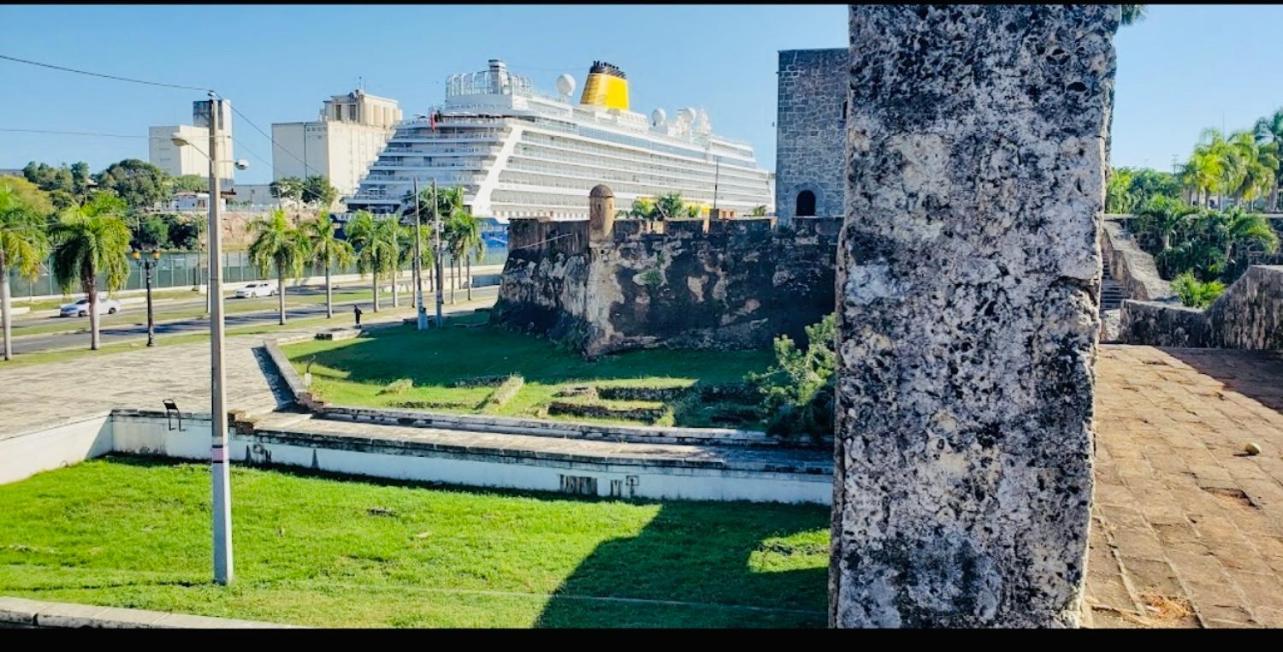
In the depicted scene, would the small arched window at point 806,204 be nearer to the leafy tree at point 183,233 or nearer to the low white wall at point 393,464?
the low white wall at point 393,464

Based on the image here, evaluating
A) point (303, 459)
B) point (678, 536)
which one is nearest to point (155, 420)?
point (303, 459)

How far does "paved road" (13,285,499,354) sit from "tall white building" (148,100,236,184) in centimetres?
421

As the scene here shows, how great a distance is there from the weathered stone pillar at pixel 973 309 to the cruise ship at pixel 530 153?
151 feet

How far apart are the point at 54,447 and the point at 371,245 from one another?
1855cm

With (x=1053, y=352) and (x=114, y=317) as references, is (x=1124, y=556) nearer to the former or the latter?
(x=1053, y=352)

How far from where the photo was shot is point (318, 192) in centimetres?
6303

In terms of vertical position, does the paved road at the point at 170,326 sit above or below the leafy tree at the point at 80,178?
below

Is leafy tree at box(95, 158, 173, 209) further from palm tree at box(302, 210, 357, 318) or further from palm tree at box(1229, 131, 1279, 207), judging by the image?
palm tree at box(1229, 131, 1279, 207)

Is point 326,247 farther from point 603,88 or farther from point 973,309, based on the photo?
point 603,88

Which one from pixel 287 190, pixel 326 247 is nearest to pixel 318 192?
pixel 287 190

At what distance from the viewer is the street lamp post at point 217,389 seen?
790 centimetres

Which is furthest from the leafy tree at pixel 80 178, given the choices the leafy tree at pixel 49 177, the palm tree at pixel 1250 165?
the palm tree at pixel 1250 165

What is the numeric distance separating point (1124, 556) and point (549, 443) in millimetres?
8745

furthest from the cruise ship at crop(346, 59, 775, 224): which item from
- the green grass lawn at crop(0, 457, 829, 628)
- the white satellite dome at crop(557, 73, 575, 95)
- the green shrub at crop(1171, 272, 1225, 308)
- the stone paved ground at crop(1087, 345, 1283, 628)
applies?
the stone paved ground at crop(1087, 345, 1283, 628)
